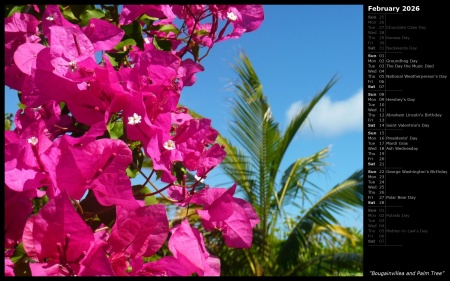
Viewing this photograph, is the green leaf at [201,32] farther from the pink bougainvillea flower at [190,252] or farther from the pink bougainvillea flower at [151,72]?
the pink bougainvillea flower at [190,252]

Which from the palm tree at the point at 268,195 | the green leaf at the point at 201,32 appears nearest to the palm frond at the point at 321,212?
the palm tree at the point at 268,195

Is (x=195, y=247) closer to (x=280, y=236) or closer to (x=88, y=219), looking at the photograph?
(x=88, y=219)

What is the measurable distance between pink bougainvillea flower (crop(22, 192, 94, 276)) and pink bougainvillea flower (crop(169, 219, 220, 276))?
12 cm

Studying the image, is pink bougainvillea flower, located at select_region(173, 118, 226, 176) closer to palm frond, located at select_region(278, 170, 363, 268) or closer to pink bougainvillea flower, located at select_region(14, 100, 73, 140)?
pink bougainvillea flower, located at select_region(14, 100, 73, 140)

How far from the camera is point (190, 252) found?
1.87 feet

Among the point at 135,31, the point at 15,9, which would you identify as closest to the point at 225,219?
the point at 135,31

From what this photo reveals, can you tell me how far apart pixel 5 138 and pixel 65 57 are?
115 millimetres

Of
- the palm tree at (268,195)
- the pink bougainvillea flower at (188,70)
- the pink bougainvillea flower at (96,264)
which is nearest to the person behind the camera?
the pink bougainvillea flower at (96,264)

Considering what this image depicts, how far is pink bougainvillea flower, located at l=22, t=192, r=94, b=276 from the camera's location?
47cm

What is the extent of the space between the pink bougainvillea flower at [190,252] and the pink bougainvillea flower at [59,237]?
12 cm

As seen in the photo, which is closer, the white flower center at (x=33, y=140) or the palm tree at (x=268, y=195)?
the white flower center at (x=33, y=140)

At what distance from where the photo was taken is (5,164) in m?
0.52

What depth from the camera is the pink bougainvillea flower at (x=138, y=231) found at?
51cm
